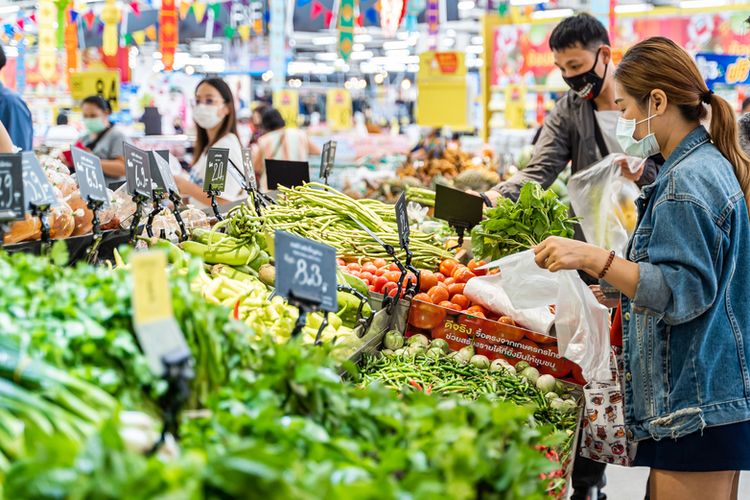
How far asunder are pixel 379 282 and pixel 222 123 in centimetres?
276

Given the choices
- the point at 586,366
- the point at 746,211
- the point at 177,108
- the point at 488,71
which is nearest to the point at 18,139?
the point at 586,366

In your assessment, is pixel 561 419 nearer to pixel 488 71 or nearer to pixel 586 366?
pixel 586 366

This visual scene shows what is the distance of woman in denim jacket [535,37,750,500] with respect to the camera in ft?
7.27

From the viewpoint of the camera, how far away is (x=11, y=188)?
79.2 inches

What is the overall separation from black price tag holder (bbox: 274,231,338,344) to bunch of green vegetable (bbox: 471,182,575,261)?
1.54m

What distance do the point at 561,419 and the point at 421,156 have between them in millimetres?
6741

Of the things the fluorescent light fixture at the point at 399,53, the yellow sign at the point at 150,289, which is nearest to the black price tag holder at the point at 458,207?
the yellow sign at the point at 150,289

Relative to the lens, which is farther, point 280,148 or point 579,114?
point 280,148

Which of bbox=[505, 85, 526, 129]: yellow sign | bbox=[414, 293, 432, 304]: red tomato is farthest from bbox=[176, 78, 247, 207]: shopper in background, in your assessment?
bbox=[505, 85, 526, 129]: yellow sign

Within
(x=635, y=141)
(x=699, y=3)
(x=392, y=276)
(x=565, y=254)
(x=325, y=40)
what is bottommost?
(x=392, y=276)

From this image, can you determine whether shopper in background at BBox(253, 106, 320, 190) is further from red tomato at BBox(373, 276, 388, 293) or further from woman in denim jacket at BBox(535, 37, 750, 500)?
woman in denim jacket at BBox(535, 37, 750, 500)

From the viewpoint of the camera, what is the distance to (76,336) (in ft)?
4.76

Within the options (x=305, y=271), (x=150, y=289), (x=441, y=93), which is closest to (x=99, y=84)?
(x=441, y=93)

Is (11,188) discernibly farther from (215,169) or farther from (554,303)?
(554,303)
